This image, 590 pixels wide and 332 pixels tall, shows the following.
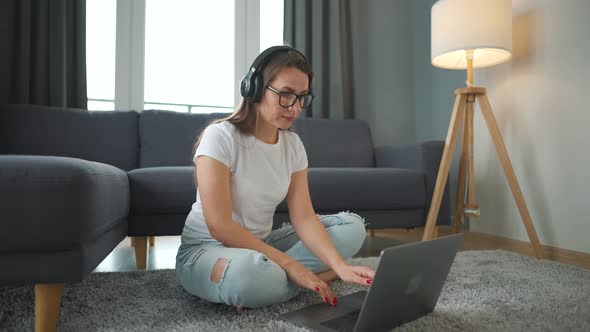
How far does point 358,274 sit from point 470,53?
167 cm

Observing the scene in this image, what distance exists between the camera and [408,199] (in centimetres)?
214

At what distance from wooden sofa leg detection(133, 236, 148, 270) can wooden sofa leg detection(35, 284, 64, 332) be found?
0.81 meters

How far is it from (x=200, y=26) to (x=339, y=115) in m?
1.21

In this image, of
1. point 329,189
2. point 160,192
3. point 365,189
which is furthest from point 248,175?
point 365,189

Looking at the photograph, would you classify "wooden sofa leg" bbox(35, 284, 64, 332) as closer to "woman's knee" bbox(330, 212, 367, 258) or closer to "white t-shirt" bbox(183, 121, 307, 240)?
"white t-shirt" bbox(183, 121, 307, 240)

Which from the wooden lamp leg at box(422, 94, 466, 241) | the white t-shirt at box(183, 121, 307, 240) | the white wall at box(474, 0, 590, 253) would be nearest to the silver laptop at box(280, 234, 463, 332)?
the white t-shirt at box(183, 121, 307, 240)

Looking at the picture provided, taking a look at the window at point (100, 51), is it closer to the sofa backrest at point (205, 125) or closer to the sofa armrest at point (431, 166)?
the sofa backrest at point (205, 125)

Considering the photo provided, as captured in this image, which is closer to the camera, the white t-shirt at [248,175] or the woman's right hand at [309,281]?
the woman's right hand at [309,281]

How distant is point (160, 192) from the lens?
1800mm

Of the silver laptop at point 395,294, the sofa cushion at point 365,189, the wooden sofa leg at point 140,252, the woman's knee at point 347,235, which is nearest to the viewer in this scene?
the silver laptop at point 395,294

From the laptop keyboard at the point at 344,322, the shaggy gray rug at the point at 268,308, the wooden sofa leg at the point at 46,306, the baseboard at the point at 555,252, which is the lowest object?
the baseboard at the point at 555,252

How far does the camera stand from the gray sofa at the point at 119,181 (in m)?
0.89

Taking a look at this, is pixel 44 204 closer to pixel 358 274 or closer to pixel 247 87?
pixel 247 87

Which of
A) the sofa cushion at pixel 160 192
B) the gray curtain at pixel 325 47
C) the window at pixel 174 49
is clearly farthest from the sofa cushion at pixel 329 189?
the window at pixel 174 49
